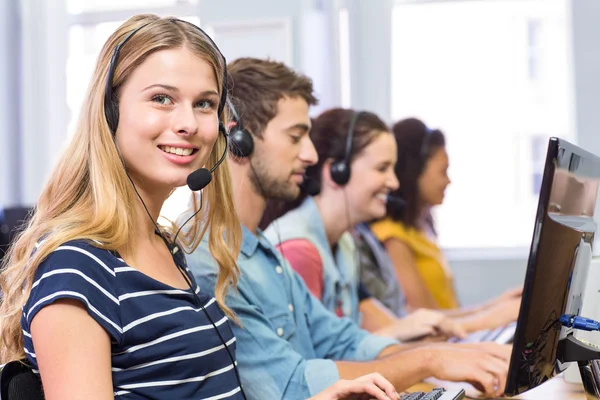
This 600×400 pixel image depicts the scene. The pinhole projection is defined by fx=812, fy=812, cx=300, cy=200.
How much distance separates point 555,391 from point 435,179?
182 cm

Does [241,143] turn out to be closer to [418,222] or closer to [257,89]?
[257,89]

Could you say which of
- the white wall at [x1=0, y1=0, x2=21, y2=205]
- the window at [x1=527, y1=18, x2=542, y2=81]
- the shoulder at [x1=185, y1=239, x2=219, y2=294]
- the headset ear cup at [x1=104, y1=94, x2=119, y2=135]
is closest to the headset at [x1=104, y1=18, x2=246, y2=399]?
the headset ear cup at [x1=104, y1=94, x2=119, y2=135]

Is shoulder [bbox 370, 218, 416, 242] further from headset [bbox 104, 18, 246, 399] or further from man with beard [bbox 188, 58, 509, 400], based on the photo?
headset [bbox 104, 18, 246, 399]

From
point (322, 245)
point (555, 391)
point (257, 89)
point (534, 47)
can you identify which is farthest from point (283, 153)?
point (534, 47)

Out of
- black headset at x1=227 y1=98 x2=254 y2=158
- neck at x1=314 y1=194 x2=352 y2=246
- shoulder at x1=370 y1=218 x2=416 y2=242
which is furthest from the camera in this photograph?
shoulder at x1=370 y1=218 x2=416 y2=242

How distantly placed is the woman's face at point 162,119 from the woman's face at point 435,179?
2062 millimetres

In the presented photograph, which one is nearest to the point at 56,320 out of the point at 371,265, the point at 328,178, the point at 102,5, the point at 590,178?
the point at 590,178

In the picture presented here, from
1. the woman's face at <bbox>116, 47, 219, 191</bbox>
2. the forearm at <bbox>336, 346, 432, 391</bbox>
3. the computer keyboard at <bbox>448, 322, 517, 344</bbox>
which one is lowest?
the computer keyboard at <bbox>448, 322, 517, 344</bbox>

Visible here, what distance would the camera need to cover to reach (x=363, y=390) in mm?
1100

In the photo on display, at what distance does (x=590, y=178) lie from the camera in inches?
42.3

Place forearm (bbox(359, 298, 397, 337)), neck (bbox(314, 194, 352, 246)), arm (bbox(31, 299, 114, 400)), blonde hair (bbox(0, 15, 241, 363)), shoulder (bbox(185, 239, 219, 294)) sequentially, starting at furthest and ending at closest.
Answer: forearm (bbox(359, 298, 397, 337)), neck (bbox(314, 194, 352, 246)), shoulder (bbox(185, 239, 219, 294)), blonde hair (bbox(0, 15, 241, 363)), arm (bbox(31, 299, 114, 400))

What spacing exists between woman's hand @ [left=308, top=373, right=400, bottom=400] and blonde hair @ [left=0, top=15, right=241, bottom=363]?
347mm

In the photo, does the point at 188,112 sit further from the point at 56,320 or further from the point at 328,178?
the point at 328,178

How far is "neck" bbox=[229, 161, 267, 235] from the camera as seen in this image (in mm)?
1638
